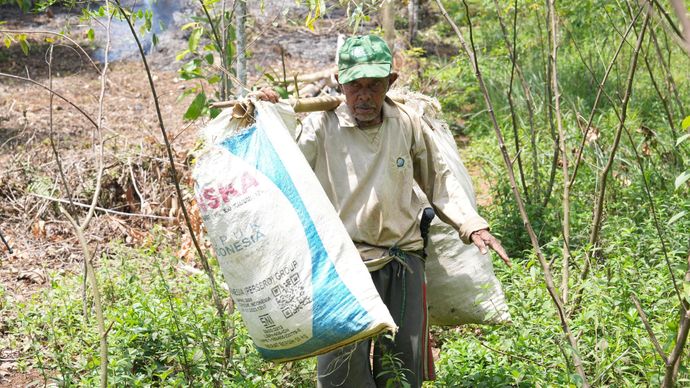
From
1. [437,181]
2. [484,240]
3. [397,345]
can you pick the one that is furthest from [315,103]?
[397,345]

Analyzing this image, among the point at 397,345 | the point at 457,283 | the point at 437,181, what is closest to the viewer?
the point at 397,345

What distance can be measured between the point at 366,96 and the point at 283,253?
746mm

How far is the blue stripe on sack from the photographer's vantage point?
2551mm

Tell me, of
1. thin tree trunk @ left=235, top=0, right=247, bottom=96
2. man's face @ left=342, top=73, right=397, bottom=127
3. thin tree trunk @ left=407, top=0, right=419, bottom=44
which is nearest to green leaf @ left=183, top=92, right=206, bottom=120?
thin tree trunk @ left=235, top=0, right=247, bottom=96

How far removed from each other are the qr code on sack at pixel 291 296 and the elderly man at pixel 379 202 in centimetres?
49

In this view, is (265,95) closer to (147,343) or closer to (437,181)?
(437,181)

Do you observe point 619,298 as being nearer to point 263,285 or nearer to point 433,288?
point 433,288

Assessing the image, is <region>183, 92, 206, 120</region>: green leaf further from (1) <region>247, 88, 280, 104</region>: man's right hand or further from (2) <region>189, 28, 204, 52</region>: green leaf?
(1) <region>247, 88, 280, 104</region>: man's right hand

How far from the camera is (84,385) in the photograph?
129 inches

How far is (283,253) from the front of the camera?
260 centimetres

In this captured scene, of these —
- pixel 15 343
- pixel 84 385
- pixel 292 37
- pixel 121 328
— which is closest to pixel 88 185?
pixel 15 343

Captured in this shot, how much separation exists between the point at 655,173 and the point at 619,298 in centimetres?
210

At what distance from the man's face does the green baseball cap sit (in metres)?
0.05

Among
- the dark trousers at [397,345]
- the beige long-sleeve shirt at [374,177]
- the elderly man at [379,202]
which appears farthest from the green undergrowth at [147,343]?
the beige long-sleeve shirt at [374,177]
